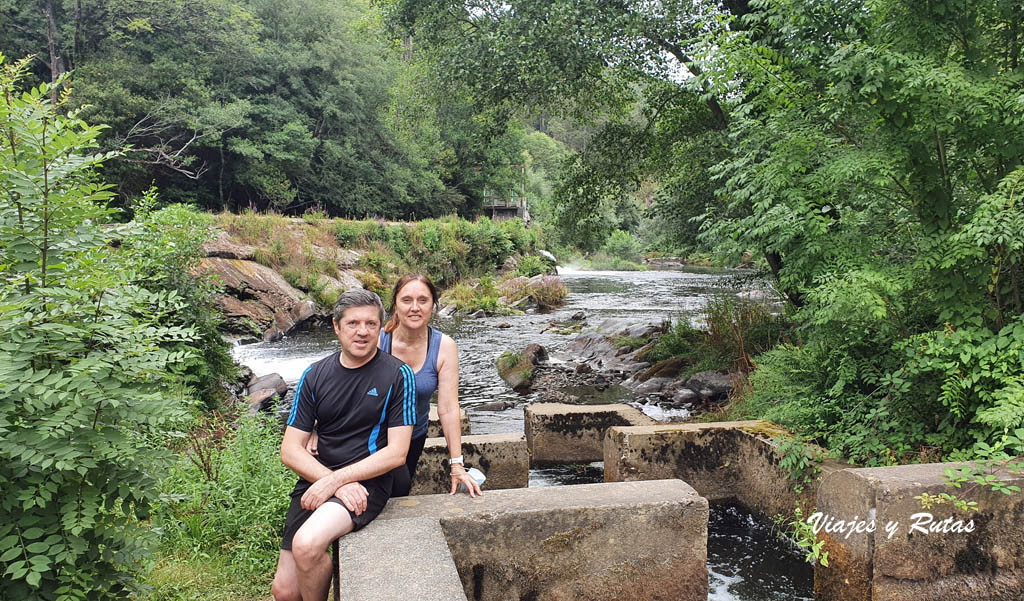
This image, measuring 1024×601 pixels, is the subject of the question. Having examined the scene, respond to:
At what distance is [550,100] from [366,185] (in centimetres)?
3207

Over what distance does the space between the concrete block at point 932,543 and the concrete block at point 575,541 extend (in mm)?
847

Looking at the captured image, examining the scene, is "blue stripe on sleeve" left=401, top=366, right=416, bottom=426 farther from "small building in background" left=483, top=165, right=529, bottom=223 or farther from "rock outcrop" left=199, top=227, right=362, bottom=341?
"small building in background" left=483, top=165, right=529, bottom=223

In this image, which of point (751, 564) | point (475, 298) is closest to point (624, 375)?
point (751, 564)

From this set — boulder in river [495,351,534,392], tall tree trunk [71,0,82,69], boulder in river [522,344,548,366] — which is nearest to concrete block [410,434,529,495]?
boulder in river [495,351,534,392]

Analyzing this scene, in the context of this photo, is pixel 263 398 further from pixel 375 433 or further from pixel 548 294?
pixel 548 294

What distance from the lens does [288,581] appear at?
289 centimetres

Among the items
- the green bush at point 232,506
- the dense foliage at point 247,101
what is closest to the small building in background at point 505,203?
the dense foliage at point 247,101

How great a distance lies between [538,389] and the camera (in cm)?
1088

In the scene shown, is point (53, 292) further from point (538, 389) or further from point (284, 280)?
point (284, 280)

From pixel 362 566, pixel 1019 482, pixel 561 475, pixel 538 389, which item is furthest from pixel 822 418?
pixel 538 389

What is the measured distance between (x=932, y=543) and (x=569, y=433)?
3608 mm

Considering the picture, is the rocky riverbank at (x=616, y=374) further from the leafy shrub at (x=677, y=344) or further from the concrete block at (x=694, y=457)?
the concrete block at (x=694, y=457)

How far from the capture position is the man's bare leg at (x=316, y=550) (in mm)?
2742

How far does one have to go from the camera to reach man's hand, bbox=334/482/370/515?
293 centimetres
